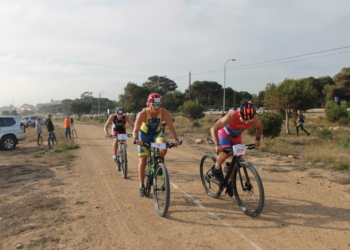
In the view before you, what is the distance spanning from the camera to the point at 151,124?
5.27 m

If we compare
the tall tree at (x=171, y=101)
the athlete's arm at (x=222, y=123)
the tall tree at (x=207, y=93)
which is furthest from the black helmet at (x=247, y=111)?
the tall tree at (x=207, y=93)

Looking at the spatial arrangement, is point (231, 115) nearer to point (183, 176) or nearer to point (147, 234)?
point (147, 234)

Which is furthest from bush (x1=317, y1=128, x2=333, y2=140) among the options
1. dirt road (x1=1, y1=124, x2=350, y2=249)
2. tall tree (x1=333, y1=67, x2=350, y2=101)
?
tall tree (x1=333, y1=67, x2=350, y2=101)

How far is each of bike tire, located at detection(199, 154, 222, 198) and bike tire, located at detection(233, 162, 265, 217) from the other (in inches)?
21.3

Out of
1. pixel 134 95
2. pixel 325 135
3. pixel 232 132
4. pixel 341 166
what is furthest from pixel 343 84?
pixel 232 132

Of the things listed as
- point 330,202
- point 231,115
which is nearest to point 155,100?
point 231,115

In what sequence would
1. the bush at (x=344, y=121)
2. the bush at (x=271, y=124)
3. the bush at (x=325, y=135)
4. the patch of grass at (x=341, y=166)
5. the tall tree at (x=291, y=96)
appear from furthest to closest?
the bush at (x=344, y=121) → the tall tree at (x=291, y=96) → the bush at (x=271, y=124) → the bush at (x=325, y=135) → the patch of grass at (x=341, y=166)

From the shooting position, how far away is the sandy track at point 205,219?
11.9ft

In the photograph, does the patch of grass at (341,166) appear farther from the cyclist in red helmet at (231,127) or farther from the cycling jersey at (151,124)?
the cycling jersey at (151,124)

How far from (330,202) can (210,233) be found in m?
2.70

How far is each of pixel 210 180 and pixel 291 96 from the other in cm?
1676

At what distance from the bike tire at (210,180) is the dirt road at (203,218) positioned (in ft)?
0.40

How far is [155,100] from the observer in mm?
5023

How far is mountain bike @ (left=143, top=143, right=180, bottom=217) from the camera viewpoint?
437 cm
